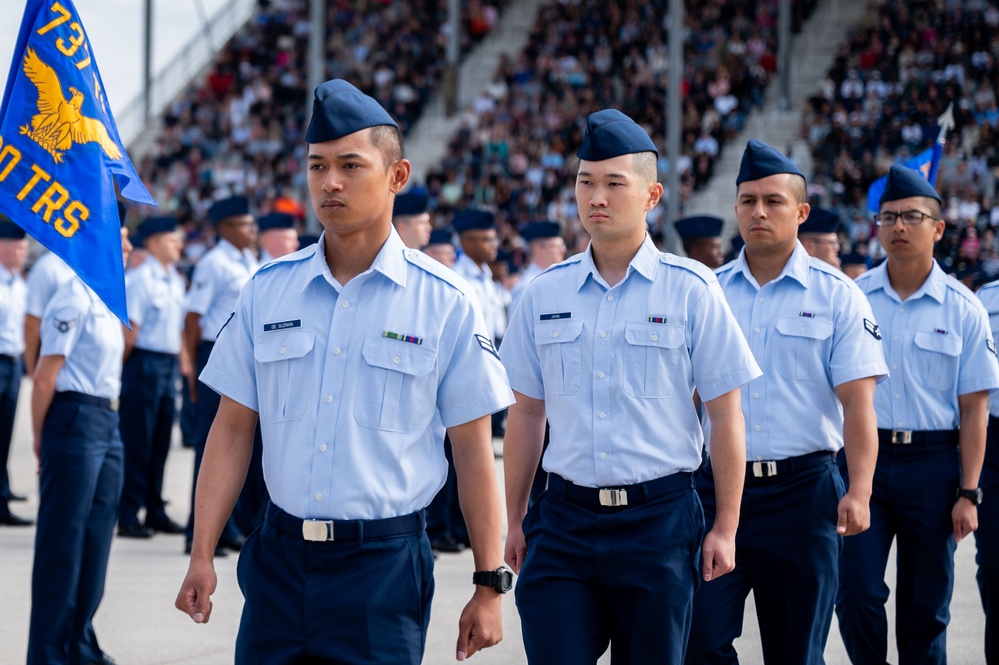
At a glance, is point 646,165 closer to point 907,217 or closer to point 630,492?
point 630,492

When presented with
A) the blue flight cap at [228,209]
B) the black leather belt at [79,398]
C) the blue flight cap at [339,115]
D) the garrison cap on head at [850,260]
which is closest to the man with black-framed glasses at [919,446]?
the blue flight cap at [339,115]

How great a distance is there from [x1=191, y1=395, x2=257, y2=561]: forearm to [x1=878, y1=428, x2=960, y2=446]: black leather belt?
9.58ft

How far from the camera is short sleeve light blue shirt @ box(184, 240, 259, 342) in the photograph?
8.76 metres

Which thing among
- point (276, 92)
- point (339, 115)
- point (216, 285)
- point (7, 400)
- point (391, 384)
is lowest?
point (7, 400)

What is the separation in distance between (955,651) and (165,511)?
571 centimetres

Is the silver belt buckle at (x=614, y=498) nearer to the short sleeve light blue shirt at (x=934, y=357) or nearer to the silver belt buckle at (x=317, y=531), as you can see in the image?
the silver belt buckle at (x=317, y=531)

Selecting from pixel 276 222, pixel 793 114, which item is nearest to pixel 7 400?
pixel 276 222

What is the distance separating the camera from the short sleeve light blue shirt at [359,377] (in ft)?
10.9

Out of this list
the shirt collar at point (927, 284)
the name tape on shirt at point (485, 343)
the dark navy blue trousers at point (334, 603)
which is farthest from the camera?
the shirt collar at point (927, 284)

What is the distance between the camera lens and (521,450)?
4.23 metres

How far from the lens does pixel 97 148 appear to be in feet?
14.5

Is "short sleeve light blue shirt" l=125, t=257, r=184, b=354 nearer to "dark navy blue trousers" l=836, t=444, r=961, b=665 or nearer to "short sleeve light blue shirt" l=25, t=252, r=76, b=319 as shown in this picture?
"short sleeve light blue shirt" l=25, t=252, r=76, b=319

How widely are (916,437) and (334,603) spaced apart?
303 centimetres

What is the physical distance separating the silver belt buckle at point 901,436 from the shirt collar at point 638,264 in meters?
1.77
